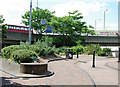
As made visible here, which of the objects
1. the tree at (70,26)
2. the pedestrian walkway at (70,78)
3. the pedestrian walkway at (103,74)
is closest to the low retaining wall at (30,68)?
the pedestrian walkway at (70,78)

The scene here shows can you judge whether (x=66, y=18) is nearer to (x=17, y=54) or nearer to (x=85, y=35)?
(x=85, y=35)

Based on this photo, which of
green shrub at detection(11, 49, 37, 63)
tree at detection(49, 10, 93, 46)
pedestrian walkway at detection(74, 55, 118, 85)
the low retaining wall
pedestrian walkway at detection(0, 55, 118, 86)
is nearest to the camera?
pedestrian walkway at detection(0, 55, 118, 86)

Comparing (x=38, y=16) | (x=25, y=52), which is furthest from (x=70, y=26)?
(x=25, y=52)

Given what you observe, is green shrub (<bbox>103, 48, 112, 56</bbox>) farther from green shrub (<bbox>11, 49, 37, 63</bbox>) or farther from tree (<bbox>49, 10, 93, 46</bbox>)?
green shrub (<bbox>11, 49, 37, 63</bbox>)

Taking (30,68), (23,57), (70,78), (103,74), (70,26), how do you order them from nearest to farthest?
(70,78)
(30,68)
(103,74)
(23,57)
(70,26)

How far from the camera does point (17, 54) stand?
1212 centimetres

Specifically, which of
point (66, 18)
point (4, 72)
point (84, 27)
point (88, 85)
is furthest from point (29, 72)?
point (84, 27)

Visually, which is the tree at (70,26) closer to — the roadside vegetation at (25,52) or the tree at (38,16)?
the tree at (38,16)

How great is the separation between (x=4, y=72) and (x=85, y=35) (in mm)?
40919

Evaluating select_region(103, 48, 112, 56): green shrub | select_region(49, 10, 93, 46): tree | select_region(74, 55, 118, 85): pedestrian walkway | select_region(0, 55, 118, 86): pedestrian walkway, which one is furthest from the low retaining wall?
select_region(49, 10, 93, 46): tree

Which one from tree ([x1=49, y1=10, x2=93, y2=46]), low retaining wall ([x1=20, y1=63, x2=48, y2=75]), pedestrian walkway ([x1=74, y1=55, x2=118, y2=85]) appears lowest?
pedestrian walkway ([x1=74, y1=55, x2=118, y2=85])

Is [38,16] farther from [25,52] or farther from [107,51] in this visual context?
[25,52]

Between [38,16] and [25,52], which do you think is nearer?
[25,52]

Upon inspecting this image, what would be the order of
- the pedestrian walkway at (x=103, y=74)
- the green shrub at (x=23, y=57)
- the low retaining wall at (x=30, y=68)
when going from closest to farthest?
the pedestrian walkway at (x=103, y=74)
the low retaining wall at (x=30, y=68)
the green shrub at (x=23, y=57)
